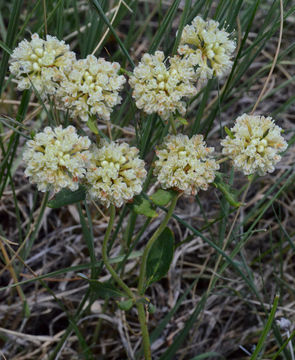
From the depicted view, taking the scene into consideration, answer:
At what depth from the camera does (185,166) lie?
1.41m

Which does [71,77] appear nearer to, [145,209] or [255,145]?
[145,209]

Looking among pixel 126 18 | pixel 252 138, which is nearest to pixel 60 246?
pixel 252 138

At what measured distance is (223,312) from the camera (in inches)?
95.0

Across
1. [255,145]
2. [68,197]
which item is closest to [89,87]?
[68,197]

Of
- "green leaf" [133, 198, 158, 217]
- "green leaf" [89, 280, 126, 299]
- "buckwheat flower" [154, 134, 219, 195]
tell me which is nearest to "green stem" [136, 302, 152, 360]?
"green leaf" [89, 280, 126, 299]

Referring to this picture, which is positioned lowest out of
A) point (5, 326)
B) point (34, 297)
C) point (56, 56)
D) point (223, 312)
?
point (5, 326)

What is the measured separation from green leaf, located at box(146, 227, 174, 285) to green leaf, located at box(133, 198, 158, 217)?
0.79 ft

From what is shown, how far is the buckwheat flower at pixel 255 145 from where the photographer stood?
1.38 metres

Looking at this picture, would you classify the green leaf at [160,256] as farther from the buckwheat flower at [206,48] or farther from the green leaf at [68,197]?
the buckwheat flower at [206,48]

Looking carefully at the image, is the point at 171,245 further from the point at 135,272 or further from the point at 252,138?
the point at 135,272

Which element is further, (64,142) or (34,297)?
(34,297)

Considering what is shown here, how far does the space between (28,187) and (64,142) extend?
1.35 metres

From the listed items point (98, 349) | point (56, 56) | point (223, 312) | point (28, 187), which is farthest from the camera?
point (28, 187)

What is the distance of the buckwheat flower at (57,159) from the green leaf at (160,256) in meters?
0.53
